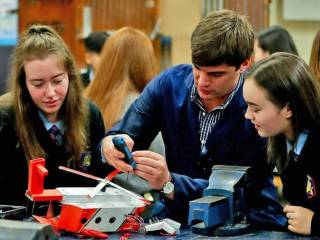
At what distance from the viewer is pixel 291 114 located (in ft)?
6.03

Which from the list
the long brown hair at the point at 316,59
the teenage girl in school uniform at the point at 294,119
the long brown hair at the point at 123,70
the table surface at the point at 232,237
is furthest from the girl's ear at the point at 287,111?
the long brown hair at the point at 123,70

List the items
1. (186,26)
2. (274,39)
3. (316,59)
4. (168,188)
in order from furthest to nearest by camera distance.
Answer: (186,26) → (274,39) → (316,59) → (168,188)

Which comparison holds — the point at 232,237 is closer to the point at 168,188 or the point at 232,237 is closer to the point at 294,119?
the point at 168,188

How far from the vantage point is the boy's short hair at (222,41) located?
1981 millimetres

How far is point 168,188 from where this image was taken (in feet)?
6.44

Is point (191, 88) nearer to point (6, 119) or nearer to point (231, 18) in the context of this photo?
point (231, 18)

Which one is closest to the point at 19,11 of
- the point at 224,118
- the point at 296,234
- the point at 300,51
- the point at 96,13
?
the point at 96,13

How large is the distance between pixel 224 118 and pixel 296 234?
44 cm

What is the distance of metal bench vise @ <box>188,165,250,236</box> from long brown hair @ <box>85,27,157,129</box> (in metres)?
1.12

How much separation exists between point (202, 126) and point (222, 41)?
29cm

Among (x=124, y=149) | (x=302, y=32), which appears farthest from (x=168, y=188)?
(x=302, y=32)

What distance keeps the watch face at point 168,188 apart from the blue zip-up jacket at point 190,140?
0.01 metres

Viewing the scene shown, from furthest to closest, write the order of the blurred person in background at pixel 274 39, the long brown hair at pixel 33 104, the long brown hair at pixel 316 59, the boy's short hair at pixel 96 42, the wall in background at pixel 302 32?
the wall in background at pixel 302 32
the boy's short hair at pixel 96 42
the blurred person in background at pixel 274 39
the long brown hair at pixel 316 59
the long brown hair at pixel 33 104

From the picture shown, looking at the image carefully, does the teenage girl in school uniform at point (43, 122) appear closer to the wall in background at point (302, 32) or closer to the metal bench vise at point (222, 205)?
the metal bench vise at point (222, 205)
